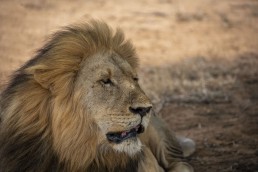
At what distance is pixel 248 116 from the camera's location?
6199mm

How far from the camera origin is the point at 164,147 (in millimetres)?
4707

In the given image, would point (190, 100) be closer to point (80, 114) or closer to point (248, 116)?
point (248, 116)

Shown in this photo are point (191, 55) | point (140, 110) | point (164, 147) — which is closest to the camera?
point (140, 110)

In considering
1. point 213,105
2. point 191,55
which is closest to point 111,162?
point 213,105

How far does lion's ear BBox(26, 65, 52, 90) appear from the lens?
355cm

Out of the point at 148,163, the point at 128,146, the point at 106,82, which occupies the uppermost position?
the point at 106,82

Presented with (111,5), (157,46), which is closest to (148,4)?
(111,5)

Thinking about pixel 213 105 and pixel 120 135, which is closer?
pixel 120 135

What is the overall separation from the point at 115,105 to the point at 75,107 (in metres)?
0.25

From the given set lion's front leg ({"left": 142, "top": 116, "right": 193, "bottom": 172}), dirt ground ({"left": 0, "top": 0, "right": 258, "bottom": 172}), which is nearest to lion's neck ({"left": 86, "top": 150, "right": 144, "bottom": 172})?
lion's front leg ({"left": 142, "top": 116, "right": 193, "bottom": 172})

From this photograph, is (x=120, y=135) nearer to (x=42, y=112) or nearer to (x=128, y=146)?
(x=128, y=146)

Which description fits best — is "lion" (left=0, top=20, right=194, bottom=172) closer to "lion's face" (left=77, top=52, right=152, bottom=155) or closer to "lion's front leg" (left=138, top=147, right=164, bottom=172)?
→ "lion's face" (left=77, top=52, right=152, bottom=155)

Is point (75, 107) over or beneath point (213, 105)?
over

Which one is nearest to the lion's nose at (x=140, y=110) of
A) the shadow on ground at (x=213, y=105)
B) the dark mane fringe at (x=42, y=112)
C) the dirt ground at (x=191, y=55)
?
the dark mane fringe at (x=42, y=112)
